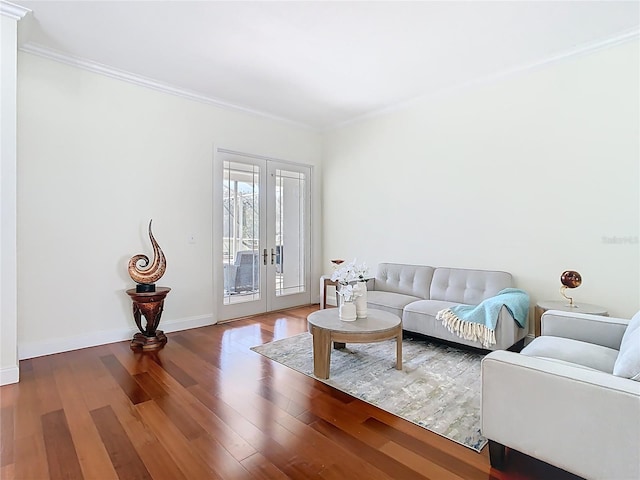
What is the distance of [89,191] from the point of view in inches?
149

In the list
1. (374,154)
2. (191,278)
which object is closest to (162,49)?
(191,278)

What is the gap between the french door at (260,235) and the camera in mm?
4930

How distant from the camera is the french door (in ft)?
16.2

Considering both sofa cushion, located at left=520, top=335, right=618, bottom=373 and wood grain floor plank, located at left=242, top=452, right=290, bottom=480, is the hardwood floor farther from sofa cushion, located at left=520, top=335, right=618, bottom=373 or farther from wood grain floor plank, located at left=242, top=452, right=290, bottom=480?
sofa cushion, located at left=520, top=335, right=618, bottom=373

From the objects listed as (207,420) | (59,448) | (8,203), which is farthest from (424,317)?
(8,203)

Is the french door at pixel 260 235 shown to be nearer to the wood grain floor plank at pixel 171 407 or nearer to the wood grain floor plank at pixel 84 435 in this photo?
the wood grain floor plank at pixel 171 407

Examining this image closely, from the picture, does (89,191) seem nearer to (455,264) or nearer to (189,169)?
(189,169)

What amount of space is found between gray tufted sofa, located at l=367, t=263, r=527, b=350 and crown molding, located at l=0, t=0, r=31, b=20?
4252 mm

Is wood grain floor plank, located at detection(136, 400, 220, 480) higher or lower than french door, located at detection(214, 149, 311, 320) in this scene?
lower

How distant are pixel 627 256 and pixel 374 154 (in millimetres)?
3259

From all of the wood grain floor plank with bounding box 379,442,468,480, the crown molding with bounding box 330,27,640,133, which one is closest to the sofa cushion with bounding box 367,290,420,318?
the wood grain floor plank with bounding box 379,442,468,480

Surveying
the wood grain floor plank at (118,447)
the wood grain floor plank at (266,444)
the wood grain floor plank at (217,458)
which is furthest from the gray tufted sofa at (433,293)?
the wood grain floor plank at (118,447)

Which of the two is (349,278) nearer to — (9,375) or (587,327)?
(587,327)

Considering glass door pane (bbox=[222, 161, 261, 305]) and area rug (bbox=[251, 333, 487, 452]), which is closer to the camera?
area rug (bbox=[251, 333, 487, 452])
